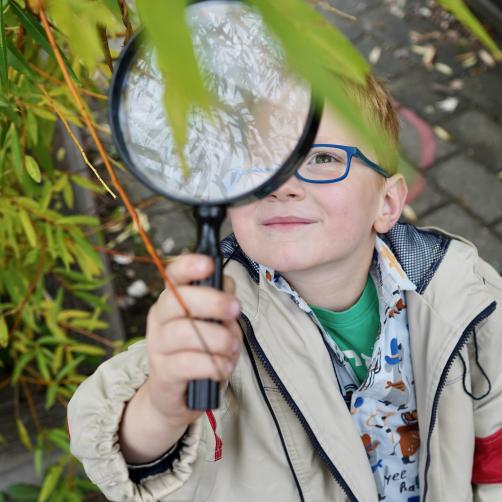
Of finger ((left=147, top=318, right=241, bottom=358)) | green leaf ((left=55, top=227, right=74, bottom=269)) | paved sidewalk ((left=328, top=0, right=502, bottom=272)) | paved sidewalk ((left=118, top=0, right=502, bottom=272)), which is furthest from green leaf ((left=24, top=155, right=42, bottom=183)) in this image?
paved sidewalk ((left=328, top=0, right=502, bottom=272))

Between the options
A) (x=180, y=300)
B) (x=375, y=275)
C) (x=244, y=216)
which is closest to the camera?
(x=180, y=300)

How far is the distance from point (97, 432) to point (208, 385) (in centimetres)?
41

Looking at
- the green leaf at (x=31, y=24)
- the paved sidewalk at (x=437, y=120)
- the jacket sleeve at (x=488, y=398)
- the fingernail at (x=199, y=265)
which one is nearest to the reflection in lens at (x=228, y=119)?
the fingernail at (x=199, y=265)

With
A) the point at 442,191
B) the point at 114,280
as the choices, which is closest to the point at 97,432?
the point at 114,280

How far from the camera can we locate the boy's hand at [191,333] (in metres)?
0.82

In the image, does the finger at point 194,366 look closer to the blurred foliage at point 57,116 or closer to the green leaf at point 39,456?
the blurred foliage at point 57,116

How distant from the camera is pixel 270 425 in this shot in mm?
1464

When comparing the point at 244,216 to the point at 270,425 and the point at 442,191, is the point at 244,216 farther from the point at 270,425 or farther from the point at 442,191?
the point at 442,191

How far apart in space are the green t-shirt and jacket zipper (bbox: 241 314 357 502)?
205 millimetres

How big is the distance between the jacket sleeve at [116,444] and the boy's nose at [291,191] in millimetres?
393

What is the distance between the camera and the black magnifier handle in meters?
0.83

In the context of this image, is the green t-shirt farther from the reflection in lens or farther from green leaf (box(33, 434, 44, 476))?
green leaf (box(33, 434, 44, 476))

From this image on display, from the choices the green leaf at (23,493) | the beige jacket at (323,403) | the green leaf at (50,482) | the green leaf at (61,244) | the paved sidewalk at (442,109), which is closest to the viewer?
the beige jacket at (323,403)

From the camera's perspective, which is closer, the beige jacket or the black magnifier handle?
the black magnifier handle
